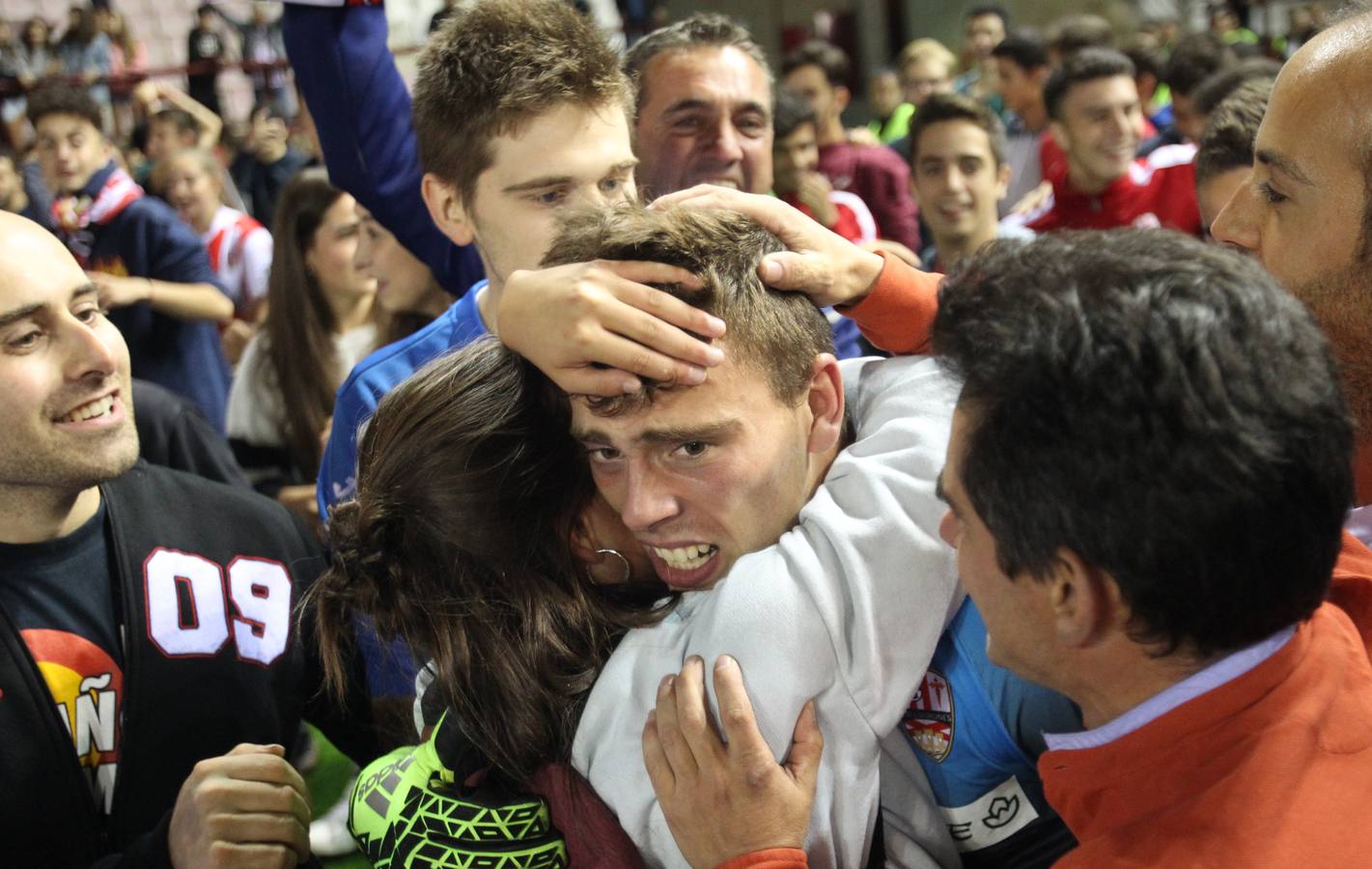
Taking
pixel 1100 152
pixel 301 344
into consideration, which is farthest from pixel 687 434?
pixel 1100 152

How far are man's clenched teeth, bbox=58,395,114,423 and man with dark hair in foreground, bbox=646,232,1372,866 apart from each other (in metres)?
1.45

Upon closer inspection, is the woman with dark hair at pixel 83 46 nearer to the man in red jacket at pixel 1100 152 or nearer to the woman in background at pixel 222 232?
the woman in background at pixel 222 232

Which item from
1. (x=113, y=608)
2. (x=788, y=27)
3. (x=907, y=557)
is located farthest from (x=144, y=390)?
(x=788, y=27)

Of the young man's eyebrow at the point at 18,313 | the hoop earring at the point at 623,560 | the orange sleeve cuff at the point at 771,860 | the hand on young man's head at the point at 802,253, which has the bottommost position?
the orange sleeve cuff at the point at 771,860

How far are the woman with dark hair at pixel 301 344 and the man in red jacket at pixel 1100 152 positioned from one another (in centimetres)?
277

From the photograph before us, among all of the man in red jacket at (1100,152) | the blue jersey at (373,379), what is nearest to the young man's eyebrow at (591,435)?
the blue jersey at (373,379)

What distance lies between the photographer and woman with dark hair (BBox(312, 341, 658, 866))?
1.57 m

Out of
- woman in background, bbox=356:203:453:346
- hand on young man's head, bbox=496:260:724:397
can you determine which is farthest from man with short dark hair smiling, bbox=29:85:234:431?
hand on young man's head, bbox=496:260:724:397

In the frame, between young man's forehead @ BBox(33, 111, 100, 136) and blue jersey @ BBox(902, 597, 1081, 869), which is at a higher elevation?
young man's forehead @ BBox(33, 111, 100, 136)

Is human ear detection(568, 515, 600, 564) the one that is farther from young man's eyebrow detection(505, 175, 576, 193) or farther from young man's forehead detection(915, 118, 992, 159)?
young man's forehead detection(915, 118, 992, 159)

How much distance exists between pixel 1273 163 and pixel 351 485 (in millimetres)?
1605

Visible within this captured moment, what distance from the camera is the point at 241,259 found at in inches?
233

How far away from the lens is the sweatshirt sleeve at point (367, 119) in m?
2.59

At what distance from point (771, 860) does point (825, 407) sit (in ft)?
2.08
